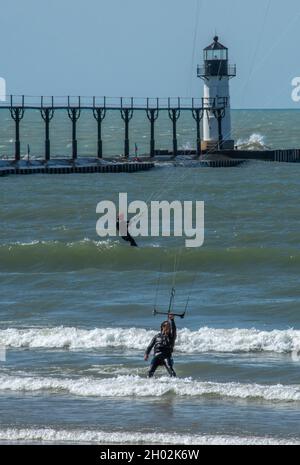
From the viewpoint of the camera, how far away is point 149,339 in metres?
23.7

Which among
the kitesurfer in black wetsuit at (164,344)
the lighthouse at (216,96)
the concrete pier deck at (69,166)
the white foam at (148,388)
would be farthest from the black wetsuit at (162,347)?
the lighthouse at (216,96)

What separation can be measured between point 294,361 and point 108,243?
56.3 ft

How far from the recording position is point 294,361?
72.5 feet

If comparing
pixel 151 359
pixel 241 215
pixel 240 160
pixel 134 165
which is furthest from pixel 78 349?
pixel 240 160

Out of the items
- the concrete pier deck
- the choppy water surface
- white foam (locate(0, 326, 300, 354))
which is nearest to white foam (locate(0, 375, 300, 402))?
the choppy water surface

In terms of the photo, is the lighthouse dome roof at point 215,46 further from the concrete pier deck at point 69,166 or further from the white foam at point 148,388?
the white foam at point 148,388

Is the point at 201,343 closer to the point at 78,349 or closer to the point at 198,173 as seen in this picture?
the point at 78,349

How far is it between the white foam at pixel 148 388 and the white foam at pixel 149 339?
A: 10.1 ft

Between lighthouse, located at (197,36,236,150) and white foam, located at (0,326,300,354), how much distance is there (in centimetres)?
4979

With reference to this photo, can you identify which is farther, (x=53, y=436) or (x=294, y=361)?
(x=294, y=361)

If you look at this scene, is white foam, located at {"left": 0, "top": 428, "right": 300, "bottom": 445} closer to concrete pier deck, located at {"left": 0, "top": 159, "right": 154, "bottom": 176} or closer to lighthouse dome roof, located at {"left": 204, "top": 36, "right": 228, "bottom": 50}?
concrete pier deck, located at {"left": 0, "top": 159, "right": 154, "bottom": 176}

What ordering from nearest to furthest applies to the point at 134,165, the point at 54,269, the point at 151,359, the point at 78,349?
the point at 151,359 → the point at 78,349 → the point at 54,269 → the point at 134,165

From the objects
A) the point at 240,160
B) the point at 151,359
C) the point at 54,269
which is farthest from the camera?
the point at 240,160

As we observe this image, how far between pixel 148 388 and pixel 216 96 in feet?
182
